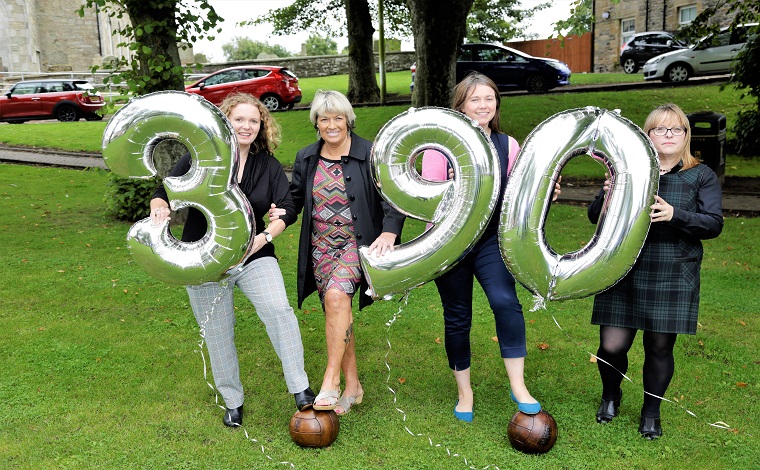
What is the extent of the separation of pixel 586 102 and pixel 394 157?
44.4ft

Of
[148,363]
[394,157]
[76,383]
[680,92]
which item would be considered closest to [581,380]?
[394,157]

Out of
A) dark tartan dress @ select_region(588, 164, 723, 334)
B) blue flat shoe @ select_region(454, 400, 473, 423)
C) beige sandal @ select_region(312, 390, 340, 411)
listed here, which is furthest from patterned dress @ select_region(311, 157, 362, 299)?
dark tartan dress @ select_region(588, 164, 723, 334)

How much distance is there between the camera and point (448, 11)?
12.1 meters

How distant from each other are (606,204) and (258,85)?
1739 cm

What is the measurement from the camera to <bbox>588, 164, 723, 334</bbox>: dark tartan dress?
323 centimetres

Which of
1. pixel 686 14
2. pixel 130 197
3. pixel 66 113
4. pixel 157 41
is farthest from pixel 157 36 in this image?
pixel 686 14

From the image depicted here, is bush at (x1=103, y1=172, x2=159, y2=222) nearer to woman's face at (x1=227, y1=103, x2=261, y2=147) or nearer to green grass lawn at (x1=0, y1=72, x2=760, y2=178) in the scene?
green grass lawn at (x1=0, y1=72, x2=760, y2=178)

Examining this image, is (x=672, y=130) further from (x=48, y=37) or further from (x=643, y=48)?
(x=48, y=37)

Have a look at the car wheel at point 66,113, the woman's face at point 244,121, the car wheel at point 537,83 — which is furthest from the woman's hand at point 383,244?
the car wheel at point 66,113

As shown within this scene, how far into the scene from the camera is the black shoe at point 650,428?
11.4 feet

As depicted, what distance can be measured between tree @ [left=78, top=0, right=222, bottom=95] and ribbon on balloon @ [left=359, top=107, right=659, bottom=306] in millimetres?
5020

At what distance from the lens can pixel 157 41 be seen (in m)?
7.63

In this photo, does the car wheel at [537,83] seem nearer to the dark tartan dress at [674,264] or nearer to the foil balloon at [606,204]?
the dark tartan dress at [674,264]

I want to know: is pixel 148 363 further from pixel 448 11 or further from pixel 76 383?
pixel 448 11
